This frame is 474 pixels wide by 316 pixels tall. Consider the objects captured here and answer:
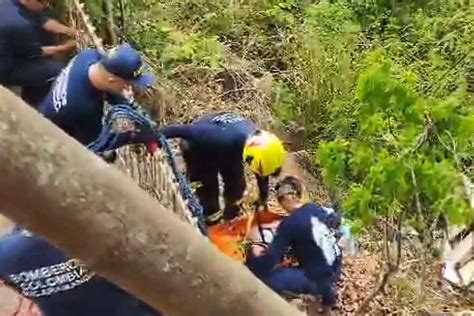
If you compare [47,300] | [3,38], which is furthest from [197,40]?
[47,300]

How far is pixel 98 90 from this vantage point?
3354mm

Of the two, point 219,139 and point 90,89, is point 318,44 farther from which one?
point 90,89

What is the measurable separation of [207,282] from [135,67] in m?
2.82

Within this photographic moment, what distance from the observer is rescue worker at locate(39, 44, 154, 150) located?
3.29 m

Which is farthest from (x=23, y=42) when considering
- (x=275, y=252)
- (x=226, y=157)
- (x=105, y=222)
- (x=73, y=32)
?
(x=105, y=222)

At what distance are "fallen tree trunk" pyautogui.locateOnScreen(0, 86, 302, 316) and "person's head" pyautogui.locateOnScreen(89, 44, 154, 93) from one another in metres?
2.72

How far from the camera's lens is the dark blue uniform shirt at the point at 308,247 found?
3.20 metres

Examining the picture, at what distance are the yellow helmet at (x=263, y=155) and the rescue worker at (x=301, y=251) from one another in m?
0.13

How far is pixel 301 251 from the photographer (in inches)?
130

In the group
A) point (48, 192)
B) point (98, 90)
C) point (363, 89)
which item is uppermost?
point (48, 192)

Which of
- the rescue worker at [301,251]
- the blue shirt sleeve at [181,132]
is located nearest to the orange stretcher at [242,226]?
the rescue worker at [301,251]

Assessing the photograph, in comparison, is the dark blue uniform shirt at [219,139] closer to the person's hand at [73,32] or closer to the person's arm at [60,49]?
the person's arm at [60,49]

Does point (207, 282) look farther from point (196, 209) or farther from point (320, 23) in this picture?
point (320, 23)

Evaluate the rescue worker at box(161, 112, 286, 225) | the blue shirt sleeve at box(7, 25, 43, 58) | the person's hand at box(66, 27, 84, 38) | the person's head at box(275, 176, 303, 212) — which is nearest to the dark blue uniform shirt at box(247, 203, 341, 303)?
the person's head at box(275, 176, 303, 212)
